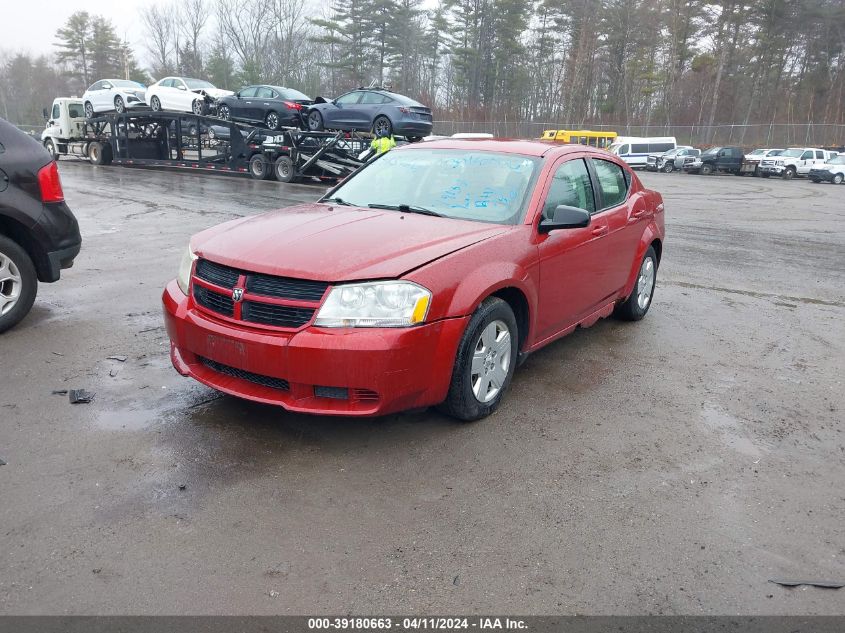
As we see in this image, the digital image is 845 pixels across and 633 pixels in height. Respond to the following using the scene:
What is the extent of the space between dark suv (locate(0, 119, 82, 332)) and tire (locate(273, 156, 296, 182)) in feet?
48.5

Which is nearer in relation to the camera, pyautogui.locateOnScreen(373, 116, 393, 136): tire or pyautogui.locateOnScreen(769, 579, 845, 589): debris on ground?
pyautogui.locateOnScreen(769, 579, 845, 589): debris on ground

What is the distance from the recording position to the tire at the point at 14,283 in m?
5.39

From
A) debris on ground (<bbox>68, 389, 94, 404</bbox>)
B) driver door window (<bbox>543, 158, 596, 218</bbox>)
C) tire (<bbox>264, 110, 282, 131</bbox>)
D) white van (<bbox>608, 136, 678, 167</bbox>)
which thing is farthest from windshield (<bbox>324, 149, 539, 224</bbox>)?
white van (<bbox>608, 136, 678, 167</bbox>)

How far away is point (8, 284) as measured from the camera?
553 cm

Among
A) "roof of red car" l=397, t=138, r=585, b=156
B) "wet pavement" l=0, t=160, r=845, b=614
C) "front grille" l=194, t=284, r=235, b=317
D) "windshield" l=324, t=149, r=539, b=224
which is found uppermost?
"roof of red car" l=397, t=138, r=585, b=156

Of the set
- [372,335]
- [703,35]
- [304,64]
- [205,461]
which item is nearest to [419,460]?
[372,335]

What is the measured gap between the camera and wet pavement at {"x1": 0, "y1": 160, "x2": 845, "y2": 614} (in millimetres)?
2611

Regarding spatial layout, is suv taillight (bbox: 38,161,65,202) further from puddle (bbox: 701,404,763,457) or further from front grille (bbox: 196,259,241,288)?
puddle (bbox: 701,404,763,457)

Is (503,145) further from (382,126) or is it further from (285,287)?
(382,126)

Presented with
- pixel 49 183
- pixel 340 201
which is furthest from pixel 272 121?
pixel 340 201

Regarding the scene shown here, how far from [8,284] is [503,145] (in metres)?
4.16

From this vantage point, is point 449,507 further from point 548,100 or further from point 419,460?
point 548,100

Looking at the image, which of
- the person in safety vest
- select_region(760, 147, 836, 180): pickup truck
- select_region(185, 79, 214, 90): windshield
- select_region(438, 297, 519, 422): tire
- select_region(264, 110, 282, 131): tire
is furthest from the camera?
select_region(760, 147, 836, 180): pickup truck

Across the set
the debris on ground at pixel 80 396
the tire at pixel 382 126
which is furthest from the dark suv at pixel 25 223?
the tire at pixel 382 126
